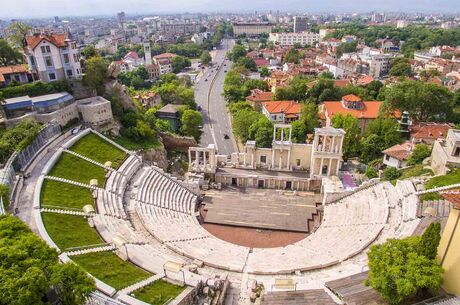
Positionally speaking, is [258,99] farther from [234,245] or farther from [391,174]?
[234,245]

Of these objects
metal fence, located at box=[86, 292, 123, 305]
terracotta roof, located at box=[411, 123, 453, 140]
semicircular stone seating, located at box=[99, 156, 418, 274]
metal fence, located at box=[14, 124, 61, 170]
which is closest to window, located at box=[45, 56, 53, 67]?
metal fence, located at box=[14, 124, 61, 170]

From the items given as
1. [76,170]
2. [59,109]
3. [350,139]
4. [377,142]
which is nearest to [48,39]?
[59,109]

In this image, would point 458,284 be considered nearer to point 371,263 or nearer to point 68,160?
point 371,263

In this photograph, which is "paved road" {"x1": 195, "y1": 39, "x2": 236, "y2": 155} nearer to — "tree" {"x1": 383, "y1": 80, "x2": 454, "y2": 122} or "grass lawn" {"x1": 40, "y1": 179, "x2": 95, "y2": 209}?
"grass lawn" {"x1": 40, "y1": 179, "x2": 95, "y2": 209}

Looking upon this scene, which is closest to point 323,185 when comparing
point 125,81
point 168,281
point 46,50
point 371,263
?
point 371,263

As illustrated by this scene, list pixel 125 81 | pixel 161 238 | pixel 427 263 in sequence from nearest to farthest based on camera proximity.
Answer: pixel 427 263, pixel 161 238, pixel 125 81
